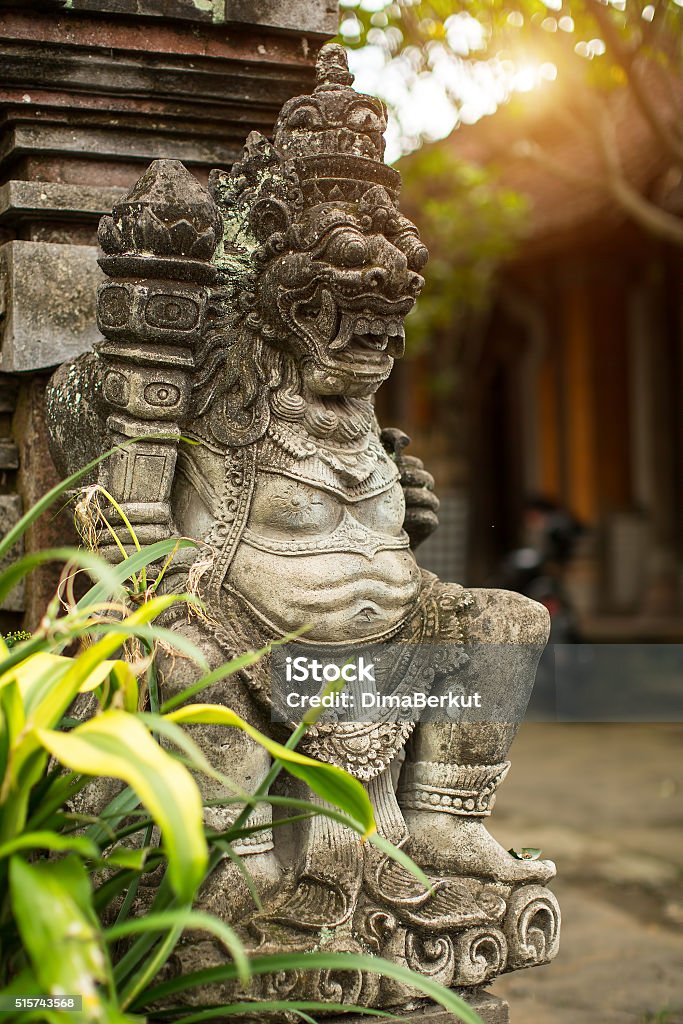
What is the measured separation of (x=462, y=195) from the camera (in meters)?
8.58

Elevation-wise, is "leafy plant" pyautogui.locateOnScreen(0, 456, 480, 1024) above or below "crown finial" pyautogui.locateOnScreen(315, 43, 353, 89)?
below

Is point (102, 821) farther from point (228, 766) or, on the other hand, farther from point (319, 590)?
point (319, 590)

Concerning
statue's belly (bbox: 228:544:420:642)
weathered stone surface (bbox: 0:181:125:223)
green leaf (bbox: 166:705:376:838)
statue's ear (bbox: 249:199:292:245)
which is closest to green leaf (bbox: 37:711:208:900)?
green leaf (bbox: 166:705:376:838)

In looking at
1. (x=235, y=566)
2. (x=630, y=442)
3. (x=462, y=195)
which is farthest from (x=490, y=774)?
(x=630, y=442)

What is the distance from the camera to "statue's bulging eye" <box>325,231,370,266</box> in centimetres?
208

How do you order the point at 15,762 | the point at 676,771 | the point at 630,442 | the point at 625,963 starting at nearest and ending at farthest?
the point at 15,762 → the point at 625,963 → the point at 676,771 → the point at 630,442

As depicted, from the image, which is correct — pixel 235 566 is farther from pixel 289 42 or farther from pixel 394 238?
pixel 289 42

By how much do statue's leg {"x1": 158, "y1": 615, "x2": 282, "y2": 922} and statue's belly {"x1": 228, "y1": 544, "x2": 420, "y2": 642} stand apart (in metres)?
0.11

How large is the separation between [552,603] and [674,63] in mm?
3821

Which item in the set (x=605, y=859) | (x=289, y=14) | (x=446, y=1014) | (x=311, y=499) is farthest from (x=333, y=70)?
(x=605, y=859)

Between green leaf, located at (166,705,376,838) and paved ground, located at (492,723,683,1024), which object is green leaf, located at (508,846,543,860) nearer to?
green leaf, located at (166,705,376,838)

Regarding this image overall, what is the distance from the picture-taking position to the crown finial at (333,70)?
2.22m

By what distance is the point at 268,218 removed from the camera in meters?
2.18

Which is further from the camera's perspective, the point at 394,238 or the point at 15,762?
the point at 394,238
